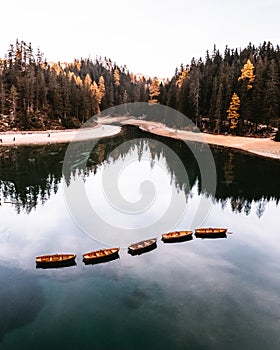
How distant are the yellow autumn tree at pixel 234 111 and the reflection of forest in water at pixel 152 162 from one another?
17662 mm

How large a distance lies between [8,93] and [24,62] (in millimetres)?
26373

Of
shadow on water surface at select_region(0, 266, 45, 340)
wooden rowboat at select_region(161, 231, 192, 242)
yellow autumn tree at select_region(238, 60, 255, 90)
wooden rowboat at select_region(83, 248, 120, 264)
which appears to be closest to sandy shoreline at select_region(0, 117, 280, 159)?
yellow autumn tree at select_region(238, 60, 255, 90)

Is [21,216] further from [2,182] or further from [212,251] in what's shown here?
[212,251]

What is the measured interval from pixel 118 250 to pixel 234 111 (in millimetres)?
82865

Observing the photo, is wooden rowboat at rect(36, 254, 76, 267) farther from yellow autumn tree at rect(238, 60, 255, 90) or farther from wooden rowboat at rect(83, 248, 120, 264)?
yellow autumn tree at rect(238, 60, 255, 90)

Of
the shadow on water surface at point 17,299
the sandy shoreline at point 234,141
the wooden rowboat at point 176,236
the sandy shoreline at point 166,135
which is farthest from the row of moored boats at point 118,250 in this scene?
the sandy shoreline at point 166,135

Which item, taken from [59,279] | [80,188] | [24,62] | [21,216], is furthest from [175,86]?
[59,279]

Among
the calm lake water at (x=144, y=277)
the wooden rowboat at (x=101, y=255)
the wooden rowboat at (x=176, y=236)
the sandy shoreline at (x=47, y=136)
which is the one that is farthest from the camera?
the sandy shoreline at (x=47, y=136)

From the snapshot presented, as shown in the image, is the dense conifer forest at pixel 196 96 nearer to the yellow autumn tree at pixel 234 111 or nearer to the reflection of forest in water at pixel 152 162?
the yellow autumn tree at pixel 234 111

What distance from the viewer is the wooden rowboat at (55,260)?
25.1 metres

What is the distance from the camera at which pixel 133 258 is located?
2695cm

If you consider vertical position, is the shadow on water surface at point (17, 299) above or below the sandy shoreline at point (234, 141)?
below

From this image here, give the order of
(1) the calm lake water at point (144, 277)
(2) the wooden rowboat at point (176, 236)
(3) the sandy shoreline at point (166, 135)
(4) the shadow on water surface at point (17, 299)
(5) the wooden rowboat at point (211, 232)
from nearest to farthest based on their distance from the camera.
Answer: (1) the calm lake water at point (144, 277)
(4) the shadow on water surface at point (17, 299)
(2) the wooden rowboat at point (176, 236)
(5) the wooden rowboat at point (211, 232)
(3) the sandy shoreline at point (166, 135)

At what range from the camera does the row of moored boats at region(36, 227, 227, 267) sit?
25.3m
